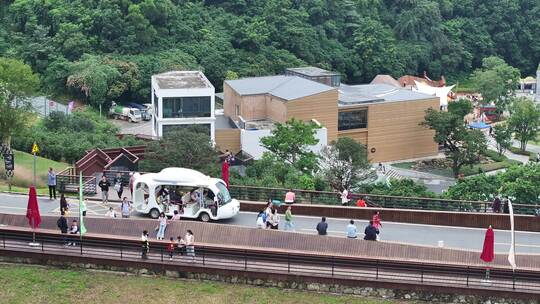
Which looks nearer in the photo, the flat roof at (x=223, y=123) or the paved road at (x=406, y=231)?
the paved road at (x=406, y=231)

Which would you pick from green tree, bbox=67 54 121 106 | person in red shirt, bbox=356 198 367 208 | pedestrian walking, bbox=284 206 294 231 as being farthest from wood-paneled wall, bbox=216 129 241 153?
pedestrian walking, bbox=284 206 294 231

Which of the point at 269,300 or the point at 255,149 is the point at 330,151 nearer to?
the point at 255,149

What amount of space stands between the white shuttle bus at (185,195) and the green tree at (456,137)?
4315 centimetres

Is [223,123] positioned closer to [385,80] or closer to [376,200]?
[385,80]

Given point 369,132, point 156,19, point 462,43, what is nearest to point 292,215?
point 369,132

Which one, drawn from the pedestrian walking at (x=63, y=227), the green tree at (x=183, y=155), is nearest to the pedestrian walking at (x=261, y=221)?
the pedestrian walking at (x=63, y=227)

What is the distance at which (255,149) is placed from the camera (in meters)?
62.5

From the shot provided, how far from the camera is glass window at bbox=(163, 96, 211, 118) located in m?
57.0

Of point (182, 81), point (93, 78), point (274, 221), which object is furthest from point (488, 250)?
point (93, 78)

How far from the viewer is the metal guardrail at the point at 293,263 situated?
83.7 feet

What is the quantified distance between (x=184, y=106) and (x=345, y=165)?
41.8 feet

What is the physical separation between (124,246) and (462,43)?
95.8m

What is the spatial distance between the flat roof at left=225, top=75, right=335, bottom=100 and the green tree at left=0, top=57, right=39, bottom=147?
693 inches

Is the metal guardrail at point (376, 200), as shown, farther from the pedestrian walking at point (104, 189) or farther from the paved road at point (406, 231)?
the pedestrian walking at point (104, 189)
